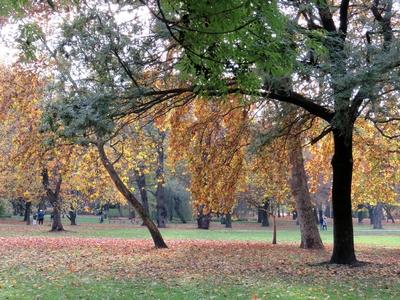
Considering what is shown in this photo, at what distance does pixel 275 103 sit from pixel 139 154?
270 inches

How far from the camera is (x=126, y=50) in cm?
1164

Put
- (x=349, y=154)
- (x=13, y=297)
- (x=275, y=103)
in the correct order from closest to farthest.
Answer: (x=13, y=297) < (x=349, y=154) < (x=275, y=103)

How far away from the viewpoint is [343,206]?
47.9 feet

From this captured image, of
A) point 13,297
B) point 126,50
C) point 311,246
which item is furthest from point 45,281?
point 311,246

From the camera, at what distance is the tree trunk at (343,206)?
14499 millimetres

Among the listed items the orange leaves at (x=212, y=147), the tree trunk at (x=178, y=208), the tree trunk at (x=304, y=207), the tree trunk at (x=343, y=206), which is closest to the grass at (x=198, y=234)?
the tree trunk at (x=304, y=207)

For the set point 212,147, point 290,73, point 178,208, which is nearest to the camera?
point 290,73

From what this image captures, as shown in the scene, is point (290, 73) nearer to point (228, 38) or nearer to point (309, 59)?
point (309, 59)

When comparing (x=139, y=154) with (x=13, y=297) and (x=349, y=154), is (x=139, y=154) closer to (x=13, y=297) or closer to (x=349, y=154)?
(x=349, y=154)

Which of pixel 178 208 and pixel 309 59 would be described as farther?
pixel 178 208

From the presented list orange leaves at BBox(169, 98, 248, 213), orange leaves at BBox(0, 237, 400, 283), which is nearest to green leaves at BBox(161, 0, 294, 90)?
orange leaves at BBox(0, 237, 400, 283)

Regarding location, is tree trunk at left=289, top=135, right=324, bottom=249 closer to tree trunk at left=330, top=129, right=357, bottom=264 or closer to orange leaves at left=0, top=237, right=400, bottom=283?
orange leaves at left=0, top=237, right=400, bottom=283

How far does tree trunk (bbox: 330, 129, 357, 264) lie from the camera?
14.5 m

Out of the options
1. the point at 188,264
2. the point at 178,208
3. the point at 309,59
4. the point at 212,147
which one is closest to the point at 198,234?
the point at 212,147
